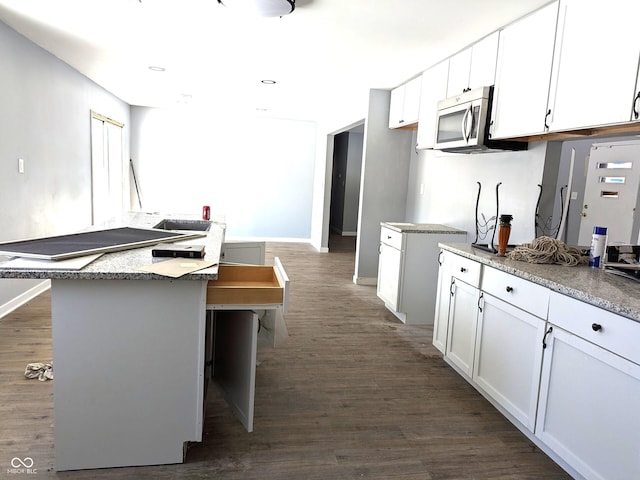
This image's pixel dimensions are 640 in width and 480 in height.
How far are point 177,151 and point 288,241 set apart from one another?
8.61 ft

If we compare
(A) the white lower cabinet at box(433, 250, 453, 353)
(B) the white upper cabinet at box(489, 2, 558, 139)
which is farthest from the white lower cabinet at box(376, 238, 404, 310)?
(B) the white upper cabinet at box(489, 2, 558, 139)

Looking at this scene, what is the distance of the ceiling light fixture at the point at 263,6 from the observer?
263 cm

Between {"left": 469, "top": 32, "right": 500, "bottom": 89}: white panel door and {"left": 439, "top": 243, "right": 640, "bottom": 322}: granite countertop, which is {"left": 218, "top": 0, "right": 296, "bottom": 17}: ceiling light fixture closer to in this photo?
{"left": 469, "top": 32, "right": 500, "bottom": 89}: white panel door

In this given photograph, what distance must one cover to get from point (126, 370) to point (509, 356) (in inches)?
72.3

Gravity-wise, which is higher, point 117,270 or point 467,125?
point 467,125

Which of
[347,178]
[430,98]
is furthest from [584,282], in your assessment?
[347,178]

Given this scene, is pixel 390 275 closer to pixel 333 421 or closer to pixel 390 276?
pixel 390 276

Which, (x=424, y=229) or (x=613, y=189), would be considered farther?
(x=424, y=229)

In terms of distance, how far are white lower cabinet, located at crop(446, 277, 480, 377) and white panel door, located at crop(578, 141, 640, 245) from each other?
0.79 metres

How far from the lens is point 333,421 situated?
7.72 feet

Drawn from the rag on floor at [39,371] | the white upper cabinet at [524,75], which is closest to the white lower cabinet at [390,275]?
the white upper cabinet at [524,75]

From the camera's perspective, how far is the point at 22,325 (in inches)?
137

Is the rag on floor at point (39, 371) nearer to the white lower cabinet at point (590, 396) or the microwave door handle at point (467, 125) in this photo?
the white lower cabinet at point (590, 396)

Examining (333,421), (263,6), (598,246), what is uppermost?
(263,6)
